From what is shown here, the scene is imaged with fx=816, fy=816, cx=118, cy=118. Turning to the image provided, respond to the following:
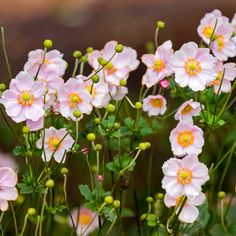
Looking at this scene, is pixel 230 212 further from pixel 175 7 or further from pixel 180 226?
pixel 175 7

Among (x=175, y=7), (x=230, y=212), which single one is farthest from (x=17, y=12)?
(x=230, y=212)

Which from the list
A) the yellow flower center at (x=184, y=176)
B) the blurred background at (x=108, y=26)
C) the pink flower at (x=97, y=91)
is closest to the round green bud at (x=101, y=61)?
the pink flower at (x=97, y=91)

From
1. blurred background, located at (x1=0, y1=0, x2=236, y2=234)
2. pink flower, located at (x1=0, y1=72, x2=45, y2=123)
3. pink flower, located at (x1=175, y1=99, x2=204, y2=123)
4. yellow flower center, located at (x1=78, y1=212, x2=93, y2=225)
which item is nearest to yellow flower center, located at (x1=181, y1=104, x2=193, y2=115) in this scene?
pink flower, located at (x1=175, y1=99, x2=204, y2=123)

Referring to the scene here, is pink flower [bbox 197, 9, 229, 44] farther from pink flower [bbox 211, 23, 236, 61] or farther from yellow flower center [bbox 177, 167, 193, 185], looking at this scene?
yellow flower center [bbox 177, 167, 193, 185]

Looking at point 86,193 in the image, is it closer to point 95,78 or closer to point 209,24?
point 95,78

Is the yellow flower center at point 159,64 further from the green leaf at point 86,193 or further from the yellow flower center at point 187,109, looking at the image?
the green leaf at point 86,193
